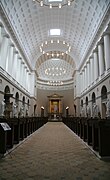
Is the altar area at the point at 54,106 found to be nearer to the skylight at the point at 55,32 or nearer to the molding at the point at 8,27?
the skylight at the point at 55,32

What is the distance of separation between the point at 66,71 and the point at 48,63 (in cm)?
495

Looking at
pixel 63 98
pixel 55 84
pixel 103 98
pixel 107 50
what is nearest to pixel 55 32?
pixel 107 50

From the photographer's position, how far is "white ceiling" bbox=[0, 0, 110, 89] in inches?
697

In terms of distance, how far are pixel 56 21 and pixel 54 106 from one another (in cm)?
2166

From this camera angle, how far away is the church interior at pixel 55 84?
5.11 meters

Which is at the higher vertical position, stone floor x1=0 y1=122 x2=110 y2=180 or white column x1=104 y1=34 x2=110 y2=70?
white column x1=104 y1=34 x2=110 y2=70

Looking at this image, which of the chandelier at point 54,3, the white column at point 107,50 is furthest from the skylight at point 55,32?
the white column at point 107,50

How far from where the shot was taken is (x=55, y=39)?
2958 cm

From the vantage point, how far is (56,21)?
24.1 metres

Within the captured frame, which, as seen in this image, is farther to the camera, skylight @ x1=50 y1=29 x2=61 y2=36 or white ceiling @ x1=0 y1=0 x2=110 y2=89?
skylight @ x1=50 y1=29 x2=61 y2=36

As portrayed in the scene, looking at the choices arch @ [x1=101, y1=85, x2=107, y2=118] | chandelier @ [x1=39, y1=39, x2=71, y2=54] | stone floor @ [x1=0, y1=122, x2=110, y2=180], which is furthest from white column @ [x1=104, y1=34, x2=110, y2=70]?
chandelier @ [x1=39, y1=39, x2=71, y2=54]

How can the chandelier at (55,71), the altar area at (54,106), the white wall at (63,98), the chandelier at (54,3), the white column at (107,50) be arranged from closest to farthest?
the white column at (107,50) < the chandelier at (54,3) < the altar area at (54,106) < the white wall at (63,98) < the chandelier at (55,71)

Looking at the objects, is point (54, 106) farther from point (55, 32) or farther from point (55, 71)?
point (55, 32)

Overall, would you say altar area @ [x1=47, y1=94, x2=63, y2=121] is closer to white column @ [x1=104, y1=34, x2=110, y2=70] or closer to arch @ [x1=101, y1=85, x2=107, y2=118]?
arch @ [x1=101, y1=85, x2=107, y2=118]
